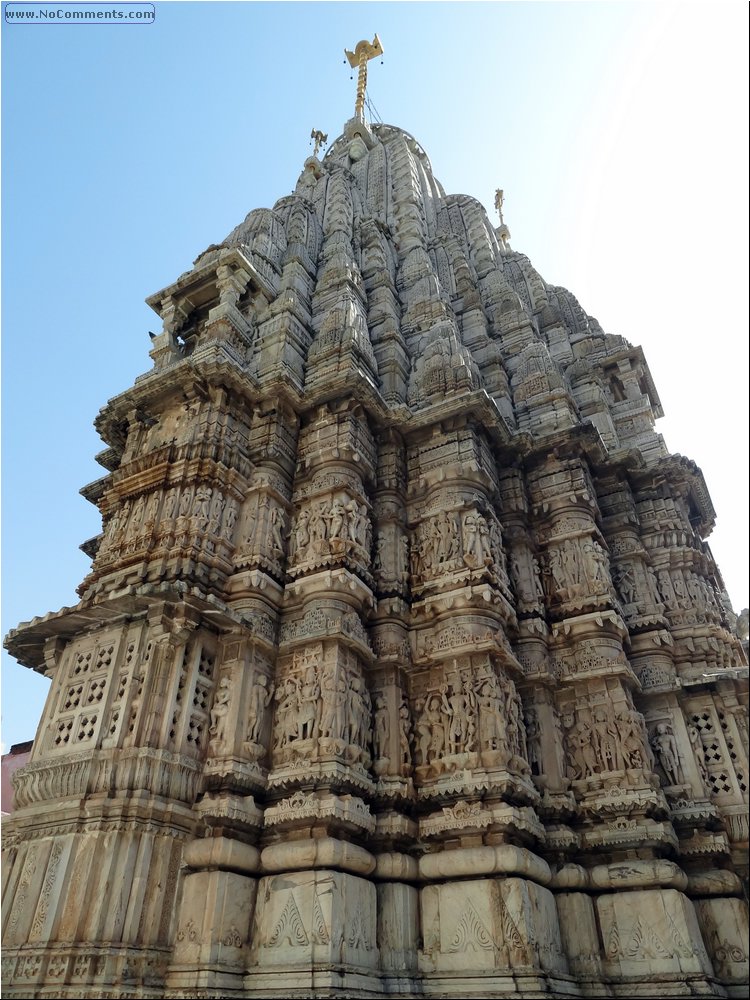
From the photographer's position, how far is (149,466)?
11.2 meters

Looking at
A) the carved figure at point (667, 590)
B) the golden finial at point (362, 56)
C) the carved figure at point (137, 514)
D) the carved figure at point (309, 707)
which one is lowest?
the carved figure at point (309, 707)

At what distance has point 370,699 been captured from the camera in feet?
31.7

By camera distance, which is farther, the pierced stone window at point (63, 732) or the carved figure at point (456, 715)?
the carved figure at point (456, 715)

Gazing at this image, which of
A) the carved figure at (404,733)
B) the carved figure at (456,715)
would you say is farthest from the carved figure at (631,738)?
the carved figure at (404,733)

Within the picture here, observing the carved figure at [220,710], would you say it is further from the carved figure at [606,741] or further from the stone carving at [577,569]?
the stone carving at [577,569]

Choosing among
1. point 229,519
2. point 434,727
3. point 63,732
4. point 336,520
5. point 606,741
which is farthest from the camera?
point 229,519

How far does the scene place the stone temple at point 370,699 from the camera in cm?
725

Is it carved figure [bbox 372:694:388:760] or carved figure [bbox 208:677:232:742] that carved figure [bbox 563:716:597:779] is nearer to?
carved figure [bbox 372:694:388:760]

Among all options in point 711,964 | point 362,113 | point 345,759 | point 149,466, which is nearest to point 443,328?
point 149,466

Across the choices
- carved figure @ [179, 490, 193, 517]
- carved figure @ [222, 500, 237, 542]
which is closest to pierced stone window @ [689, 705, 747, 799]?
carved figure @ [222, 500, 237, 542]

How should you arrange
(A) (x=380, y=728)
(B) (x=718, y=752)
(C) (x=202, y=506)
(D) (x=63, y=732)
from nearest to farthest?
(D) (x=63, y=732), (A) (x=380, y=728), (B) (x=718, y=752), (C) (x=202, y=506)

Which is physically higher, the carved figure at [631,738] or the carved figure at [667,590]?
the carved figure at [667,590]

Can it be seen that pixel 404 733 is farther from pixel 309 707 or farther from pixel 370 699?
pixel 309 707

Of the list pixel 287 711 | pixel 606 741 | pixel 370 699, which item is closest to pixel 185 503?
pixel 287 711
